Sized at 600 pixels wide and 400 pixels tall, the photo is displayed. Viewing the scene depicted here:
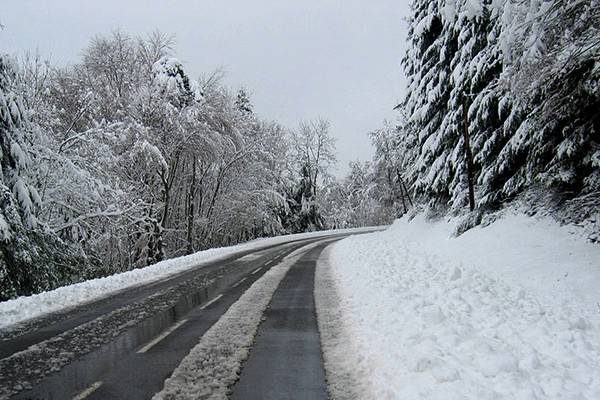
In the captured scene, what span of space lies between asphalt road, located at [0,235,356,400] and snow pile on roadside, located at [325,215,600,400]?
0.89m

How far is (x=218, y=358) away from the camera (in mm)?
6059

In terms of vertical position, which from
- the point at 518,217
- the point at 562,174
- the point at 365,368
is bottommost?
the point at 365,368

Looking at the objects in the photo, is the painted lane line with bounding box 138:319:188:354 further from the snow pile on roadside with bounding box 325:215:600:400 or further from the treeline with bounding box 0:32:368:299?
the treeline with bounding box 0:32:368:299

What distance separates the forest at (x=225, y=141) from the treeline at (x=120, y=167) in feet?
0.26

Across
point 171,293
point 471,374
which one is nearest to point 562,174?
point 471,374

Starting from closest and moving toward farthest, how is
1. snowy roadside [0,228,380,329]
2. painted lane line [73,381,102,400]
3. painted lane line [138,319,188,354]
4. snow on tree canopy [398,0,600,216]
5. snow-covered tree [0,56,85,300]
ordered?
painted lane line [73,381,102,400], painted lane line [138,319,188,354], snow on tree canopy [398,0,600,216], snowy roadside [0,228,380,329], snow-covered tree [0,56,85,300]

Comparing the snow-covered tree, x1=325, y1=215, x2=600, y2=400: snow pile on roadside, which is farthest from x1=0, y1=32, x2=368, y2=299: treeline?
x1=325, y1=215, x2=600, y2=400: snow pile on roadside

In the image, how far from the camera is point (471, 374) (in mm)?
4801

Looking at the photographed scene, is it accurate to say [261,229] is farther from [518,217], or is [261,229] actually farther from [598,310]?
[598,310]

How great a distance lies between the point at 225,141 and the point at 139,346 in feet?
75.2

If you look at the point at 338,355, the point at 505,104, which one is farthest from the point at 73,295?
the point at 505,104

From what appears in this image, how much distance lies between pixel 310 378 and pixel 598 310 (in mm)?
4914

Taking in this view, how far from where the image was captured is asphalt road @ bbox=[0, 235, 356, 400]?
5137 mm

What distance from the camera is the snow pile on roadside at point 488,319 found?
184 inches
